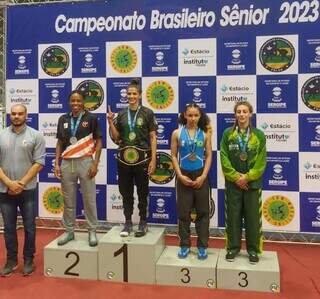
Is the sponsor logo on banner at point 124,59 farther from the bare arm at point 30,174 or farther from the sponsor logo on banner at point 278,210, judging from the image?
the sponsor logo on banner at point 278,210

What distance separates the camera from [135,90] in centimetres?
335

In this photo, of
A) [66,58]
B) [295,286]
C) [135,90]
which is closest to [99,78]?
[66,58]

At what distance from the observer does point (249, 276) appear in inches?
117

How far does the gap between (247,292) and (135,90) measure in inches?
67.7

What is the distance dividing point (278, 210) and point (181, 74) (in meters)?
1.61

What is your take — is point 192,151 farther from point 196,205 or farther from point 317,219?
point 317,219

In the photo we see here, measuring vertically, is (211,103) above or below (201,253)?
above

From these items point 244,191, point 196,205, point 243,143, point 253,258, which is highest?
point 243,143

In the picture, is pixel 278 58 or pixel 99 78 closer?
pixel 278 58

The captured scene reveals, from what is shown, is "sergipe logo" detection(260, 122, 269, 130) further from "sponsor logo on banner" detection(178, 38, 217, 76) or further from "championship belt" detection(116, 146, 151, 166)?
"championship belt" detection(116, 146, 151, 166)

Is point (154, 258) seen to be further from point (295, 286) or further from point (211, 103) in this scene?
point (211, 103)

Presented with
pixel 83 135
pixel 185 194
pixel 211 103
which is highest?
pixel 211 103

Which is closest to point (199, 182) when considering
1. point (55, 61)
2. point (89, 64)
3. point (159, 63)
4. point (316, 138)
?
point (316, 138)

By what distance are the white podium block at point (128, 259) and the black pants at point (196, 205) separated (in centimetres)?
27
